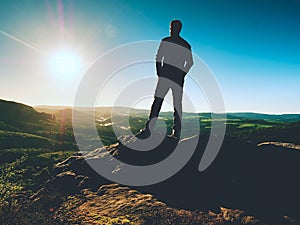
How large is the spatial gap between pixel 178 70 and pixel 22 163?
15.9 meters

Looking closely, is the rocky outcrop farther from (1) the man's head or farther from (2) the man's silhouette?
(1) the man's head

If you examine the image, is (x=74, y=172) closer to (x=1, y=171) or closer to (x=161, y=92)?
(x=161, y=92)

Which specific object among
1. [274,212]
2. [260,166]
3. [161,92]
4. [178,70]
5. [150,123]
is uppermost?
[178,70]

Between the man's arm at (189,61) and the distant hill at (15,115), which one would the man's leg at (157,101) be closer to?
the man's arm at (189,61)

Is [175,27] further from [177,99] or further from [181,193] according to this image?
[181,193]

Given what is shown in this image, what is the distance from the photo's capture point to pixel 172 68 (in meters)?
13.6

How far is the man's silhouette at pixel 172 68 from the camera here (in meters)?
13.4

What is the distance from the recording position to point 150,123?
13812 mm

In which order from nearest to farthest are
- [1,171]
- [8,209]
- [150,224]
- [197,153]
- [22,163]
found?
[150,224] < [8,209] < [197,153] < [1,171] < [22,163]

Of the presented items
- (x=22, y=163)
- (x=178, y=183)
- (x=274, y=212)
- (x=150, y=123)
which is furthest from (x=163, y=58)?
(x=22, y=163)

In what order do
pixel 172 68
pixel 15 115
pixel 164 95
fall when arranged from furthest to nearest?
pixel 15 115, pixel 164 95, pixel 172 68

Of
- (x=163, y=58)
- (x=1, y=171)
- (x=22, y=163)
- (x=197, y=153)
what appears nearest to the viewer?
(x=197, y=153)

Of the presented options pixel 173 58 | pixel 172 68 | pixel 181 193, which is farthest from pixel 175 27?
pixel 181 193

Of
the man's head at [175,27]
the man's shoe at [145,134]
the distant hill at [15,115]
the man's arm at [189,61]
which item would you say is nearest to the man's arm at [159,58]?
the man's head at [175,27]
